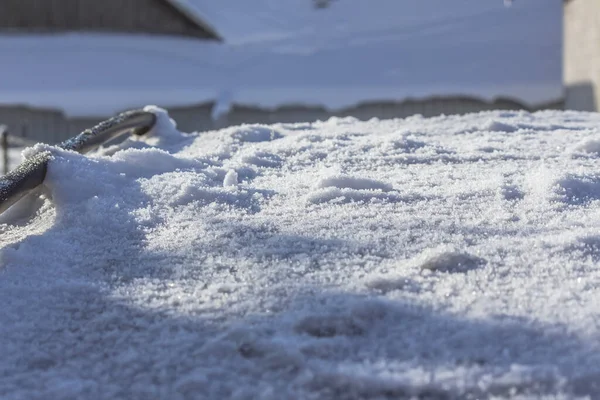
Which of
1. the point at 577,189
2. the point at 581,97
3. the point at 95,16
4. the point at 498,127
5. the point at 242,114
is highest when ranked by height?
the point at 95,16

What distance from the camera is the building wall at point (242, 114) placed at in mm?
9180

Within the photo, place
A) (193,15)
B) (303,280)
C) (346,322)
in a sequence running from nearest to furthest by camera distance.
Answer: (346,322) → (303,280) → (193,15)

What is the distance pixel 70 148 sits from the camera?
224 cm

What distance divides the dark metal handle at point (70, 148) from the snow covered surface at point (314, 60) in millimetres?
6385

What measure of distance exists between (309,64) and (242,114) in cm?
113

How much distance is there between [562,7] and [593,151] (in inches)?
332

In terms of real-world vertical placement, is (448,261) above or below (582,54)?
below

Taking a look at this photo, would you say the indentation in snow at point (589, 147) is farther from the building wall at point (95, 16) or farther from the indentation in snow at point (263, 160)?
the building wall at point (95, 16)

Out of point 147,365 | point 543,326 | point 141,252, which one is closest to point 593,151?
point 543,326

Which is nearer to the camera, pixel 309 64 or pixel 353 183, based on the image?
pixel 353 183

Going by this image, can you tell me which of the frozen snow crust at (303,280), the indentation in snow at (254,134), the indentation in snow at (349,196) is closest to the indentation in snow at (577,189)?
the frozen snow crust at (303,280)

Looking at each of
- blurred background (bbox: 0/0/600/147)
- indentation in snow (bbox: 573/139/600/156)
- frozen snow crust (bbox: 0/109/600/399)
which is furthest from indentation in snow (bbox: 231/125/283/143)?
blurred background (bbox: 0/0/600/147)

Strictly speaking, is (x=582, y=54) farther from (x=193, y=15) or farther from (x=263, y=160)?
(x=263, y=160)

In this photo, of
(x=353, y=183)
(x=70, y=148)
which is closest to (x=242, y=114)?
(x=70, y=148)
